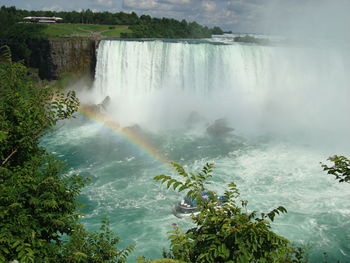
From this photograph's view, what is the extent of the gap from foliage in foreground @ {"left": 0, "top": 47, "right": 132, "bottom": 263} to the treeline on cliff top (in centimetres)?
4733

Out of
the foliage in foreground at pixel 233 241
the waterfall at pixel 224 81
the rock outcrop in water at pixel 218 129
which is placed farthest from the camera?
the waterfall at pixel 224 81

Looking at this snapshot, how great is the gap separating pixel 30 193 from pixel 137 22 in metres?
61.9

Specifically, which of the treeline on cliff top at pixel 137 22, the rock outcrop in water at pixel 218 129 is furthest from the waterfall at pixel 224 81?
the treeline on cliff top at pixel 137 22

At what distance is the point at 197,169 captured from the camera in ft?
59.6

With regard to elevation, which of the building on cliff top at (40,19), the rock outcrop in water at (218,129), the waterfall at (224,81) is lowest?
the rock outcrop in water at (218,129)

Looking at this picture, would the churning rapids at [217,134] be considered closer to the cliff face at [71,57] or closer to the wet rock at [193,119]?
the wet rock at [193,119]

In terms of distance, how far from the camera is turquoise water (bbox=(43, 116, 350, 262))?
12.4 meters

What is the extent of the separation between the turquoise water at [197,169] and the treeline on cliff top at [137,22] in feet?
108

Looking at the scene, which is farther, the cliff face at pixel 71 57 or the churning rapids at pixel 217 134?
the cliff face at pixel 71 57

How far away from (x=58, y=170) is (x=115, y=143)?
1828cm

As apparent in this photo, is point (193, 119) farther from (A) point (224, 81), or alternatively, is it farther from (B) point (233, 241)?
(B) point (233, 241)

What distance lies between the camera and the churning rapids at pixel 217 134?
13.6 meters

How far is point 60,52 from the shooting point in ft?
120

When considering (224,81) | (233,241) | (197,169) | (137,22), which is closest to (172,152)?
(197,169)
